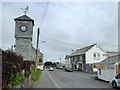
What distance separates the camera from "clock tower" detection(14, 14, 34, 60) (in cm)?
3934

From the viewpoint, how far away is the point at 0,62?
857 centimetres

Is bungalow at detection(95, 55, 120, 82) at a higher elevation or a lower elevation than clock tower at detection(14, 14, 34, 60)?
lower

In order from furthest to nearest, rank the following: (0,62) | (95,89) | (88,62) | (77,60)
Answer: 1. (77,60)
2. (88,62)
3. (95,89)
4. (0,62)

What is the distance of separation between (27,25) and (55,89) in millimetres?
19974

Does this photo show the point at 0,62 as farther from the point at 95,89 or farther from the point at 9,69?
the point at 95,89

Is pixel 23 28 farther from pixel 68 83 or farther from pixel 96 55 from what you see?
pixel 96 55

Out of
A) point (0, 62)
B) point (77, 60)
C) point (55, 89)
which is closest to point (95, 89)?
point (55, 89)

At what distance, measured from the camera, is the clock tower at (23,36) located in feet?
129

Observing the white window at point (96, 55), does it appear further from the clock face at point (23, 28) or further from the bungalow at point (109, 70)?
the clock face at point (23, 28)

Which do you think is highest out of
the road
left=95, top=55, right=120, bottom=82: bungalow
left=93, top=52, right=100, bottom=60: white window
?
left=93, top=52, right=100, bottom=60: white window

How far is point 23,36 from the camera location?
3969 cm

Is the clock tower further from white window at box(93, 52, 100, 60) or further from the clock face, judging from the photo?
white window at box(93, 52, 100, 60)

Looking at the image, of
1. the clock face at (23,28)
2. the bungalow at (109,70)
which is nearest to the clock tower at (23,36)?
the clock face at (23,28)

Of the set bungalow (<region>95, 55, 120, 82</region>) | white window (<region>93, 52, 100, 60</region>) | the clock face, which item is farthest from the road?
white window (<region>93, 52, 100, 60</region>)
